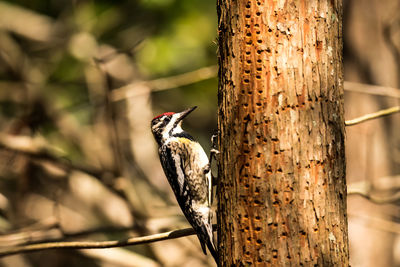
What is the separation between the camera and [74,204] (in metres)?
6.45

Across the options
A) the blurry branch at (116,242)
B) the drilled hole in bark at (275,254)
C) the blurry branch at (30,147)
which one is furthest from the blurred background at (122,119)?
the drilled hole in bark at (275,254)

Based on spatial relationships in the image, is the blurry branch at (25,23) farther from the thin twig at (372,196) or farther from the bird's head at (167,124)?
the thin twig at (372,196)

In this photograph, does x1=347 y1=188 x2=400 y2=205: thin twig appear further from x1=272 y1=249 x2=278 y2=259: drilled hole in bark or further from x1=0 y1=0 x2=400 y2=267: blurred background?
x1=272 y1=249 x2=278 y2=259: drilled hole in bark

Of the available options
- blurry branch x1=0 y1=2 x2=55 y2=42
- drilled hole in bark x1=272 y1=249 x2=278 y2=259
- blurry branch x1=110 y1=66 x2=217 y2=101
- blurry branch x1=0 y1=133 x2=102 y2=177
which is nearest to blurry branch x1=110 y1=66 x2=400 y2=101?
blurry branch x1=110 y1=66 x2=217 y2=101

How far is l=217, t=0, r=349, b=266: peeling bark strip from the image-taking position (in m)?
1.88

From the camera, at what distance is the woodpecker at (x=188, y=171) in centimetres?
363

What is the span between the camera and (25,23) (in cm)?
570

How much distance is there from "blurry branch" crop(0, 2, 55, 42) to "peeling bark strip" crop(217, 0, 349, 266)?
4.21 m

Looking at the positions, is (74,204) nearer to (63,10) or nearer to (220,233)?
(63,10)

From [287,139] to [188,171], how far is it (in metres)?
1.93

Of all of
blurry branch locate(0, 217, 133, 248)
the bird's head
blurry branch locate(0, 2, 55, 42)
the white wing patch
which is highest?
blurry branch locate(0, 2, 55, 42)

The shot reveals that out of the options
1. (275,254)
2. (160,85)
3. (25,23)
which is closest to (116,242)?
(275,254)

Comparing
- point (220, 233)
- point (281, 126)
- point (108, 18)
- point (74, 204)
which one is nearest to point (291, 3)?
point (281, 126)

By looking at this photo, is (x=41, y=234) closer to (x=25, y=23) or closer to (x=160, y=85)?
(x=160, y=85)
